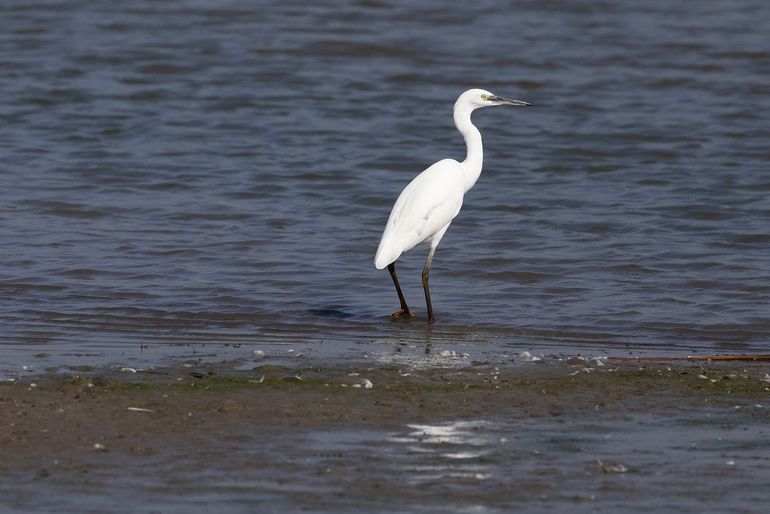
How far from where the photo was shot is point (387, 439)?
5648 millimetres

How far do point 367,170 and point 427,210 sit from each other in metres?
5.63

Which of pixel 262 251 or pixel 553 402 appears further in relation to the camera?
pixel 262 251

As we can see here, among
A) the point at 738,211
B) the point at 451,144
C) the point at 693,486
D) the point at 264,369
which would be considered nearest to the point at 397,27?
the point at 451,144

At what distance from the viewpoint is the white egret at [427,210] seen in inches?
374

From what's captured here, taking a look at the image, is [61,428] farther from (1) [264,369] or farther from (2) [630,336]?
(2) [630,336]

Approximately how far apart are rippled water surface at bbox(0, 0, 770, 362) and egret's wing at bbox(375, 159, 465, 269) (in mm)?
479

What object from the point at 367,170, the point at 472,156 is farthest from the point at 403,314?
the point at 367,170

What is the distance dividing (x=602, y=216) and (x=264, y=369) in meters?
6.32

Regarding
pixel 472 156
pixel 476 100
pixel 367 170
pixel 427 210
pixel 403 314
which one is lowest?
pixel 367 170

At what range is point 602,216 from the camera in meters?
12.7

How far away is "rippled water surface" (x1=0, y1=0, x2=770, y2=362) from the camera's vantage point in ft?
30.3

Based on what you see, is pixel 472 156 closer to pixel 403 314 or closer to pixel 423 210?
pixel 423 210

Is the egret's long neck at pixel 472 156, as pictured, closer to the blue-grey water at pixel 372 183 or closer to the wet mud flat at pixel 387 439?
the blue-grey water at pixel 372 183

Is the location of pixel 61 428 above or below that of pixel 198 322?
above
